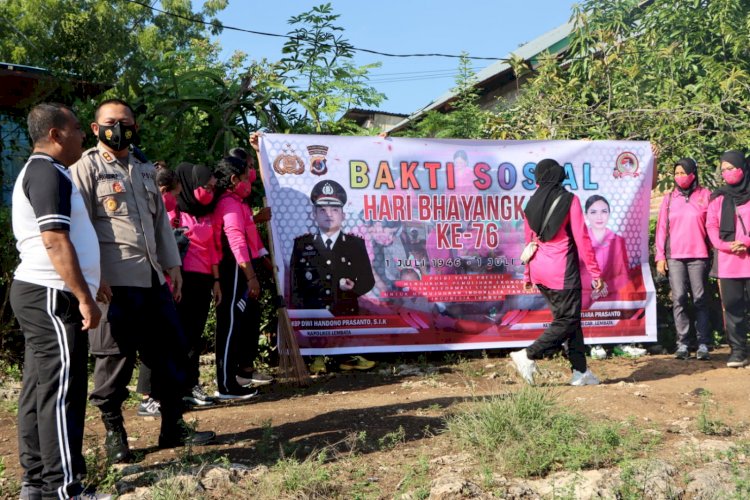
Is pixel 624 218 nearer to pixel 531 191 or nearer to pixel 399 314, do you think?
pixel 531 191

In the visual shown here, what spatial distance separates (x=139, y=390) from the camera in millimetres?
5641

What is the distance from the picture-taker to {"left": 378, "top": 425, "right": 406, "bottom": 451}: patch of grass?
466 centimetres

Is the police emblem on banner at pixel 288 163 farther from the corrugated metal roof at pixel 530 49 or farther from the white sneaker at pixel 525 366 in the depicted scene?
the corrugated metal roof at pixel 530 49

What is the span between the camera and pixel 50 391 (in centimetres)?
356

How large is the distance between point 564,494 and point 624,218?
4.75m

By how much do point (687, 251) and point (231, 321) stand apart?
4.59m

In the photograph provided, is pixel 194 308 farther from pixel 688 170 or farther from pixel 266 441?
pixel 688 170

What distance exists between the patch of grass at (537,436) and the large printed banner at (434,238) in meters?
2.62

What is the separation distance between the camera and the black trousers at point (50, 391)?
11.6 feet

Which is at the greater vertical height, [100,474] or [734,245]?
[734,245]

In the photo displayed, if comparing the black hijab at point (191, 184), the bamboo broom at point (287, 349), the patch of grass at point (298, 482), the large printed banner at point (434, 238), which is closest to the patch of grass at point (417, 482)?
the patch of grass at point (298, 482)

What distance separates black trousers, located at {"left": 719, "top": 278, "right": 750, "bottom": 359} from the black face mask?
19.2 feet

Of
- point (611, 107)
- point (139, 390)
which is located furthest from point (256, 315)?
point (611, 107)

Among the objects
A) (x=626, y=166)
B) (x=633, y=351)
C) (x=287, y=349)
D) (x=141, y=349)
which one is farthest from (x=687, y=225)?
(x=141, y=349)
